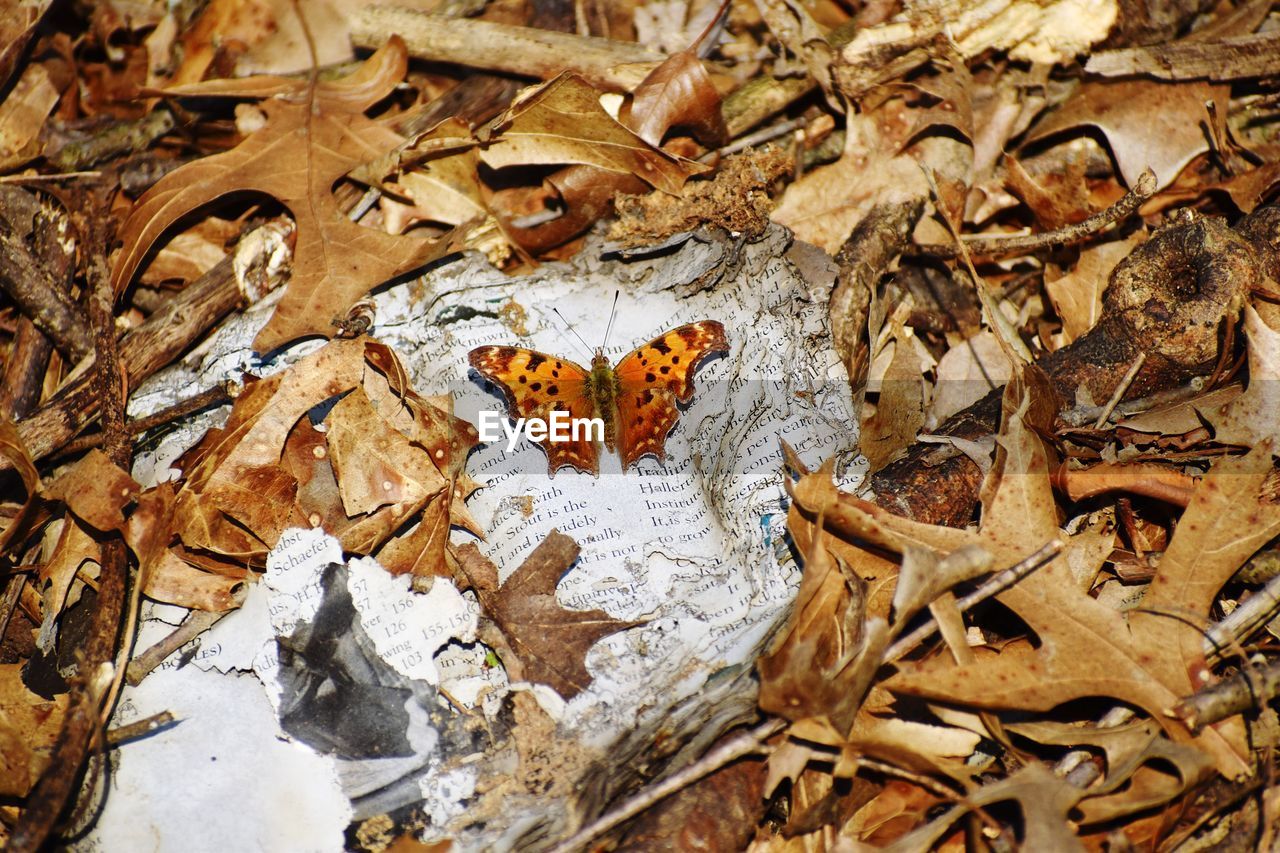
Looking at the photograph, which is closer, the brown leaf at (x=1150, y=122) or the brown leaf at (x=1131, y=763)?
the brown leaf at (x=1131, y=763)

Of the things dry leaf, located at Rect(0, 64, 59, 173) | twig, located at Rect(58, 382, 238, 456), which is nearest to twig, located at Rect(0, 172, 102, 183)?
dry leaf, located at Rect(0, 64, 59, 173)

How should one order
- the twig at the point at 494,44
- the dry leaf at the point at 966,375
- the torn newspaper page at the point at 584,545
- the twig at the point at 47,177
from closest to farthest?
the torn newspaper page at the point at 584,545 < the dry leaf at the point at 966,375 < the twig at the point at 47,177 < the twig at the point at 494,44

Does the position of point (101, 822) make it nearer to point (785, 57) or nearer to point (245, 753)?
point (245, 753)

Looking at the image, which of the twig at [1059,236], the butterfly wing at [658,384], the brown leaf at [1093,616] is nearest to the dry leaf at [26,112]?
the butterfly wing at [658,384]

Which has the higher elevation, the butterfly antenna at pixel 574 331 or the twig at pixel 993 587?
the butterfly antenna at pixel 574 331

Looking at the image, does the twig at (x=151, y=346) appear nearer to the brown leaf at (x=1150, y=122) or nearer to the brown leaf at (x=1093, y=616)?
the brown leaf at (x=1093, y=616)

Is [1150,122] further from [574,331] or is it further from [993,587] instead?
[574,331]

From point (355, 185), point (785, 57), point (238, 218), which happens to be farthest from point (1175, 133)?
point (238, 218)
